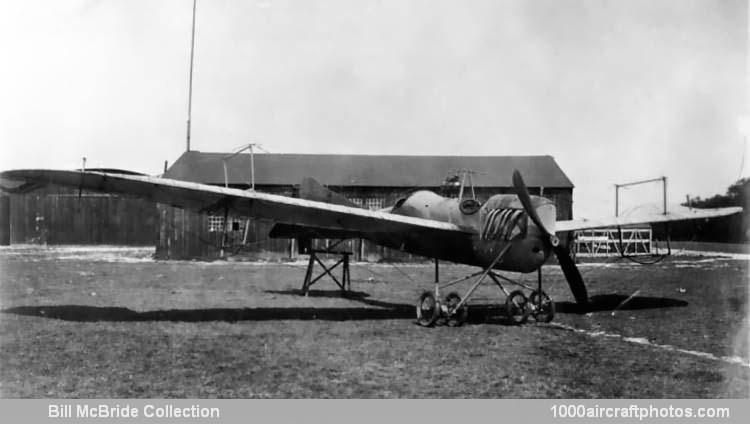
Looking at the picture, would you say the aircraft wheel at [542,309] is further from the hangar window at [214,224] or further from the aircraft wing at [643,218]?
the hangar window at [214,224]

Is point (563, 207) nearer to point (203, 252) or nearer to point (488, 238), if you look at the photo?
point (203, 252)

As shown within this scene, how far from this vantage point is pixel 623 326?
11766 mm

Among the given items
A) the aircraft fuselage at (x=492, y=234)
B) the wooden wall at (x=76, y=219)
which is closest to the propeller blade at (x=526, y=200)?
the aircraft fuselage at (x=492, y=234)

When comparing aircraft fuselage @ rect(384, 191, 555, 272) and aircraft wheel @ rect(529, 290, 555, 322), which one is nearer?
aircraft fuselage @ rect(384, 191, 555, 272)

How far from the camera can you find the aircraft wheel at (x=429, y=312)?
37.9 feet

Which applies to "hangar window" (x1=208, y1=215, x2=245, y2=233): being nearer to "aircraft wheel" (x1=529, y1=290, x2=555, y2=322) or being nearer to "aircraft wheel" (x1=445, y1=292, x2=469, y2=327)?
"aircraft wheel" (x1=445, y1=292, x2=469, y2=327)

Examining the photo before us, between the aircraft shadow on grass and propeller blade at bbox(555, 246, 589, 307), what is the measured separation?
0.90 meters

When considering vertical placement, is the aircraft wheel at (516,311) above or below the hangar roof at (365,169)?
below

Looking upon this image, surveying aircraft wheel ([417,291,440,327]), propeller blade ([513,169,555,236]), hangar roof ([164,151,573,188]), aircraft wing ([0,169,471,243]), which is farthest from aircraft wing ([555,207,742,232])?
hangar roof ([164,151,573,188])

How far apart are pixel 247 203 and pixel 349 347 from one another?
366 centimetres

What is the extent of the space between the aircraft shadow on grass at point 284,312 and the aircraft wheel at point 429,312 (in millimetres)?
826

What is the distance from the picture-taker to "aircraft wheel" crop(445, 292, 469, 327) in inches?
462

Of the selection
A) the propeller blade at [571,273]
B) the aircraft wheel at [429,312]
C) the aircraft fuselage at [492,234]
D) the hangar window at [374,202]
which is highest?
the hangar window at [374,202]

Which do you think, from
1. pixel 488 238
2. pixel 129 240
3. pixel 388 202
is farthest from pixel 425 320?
pixel 129 240
